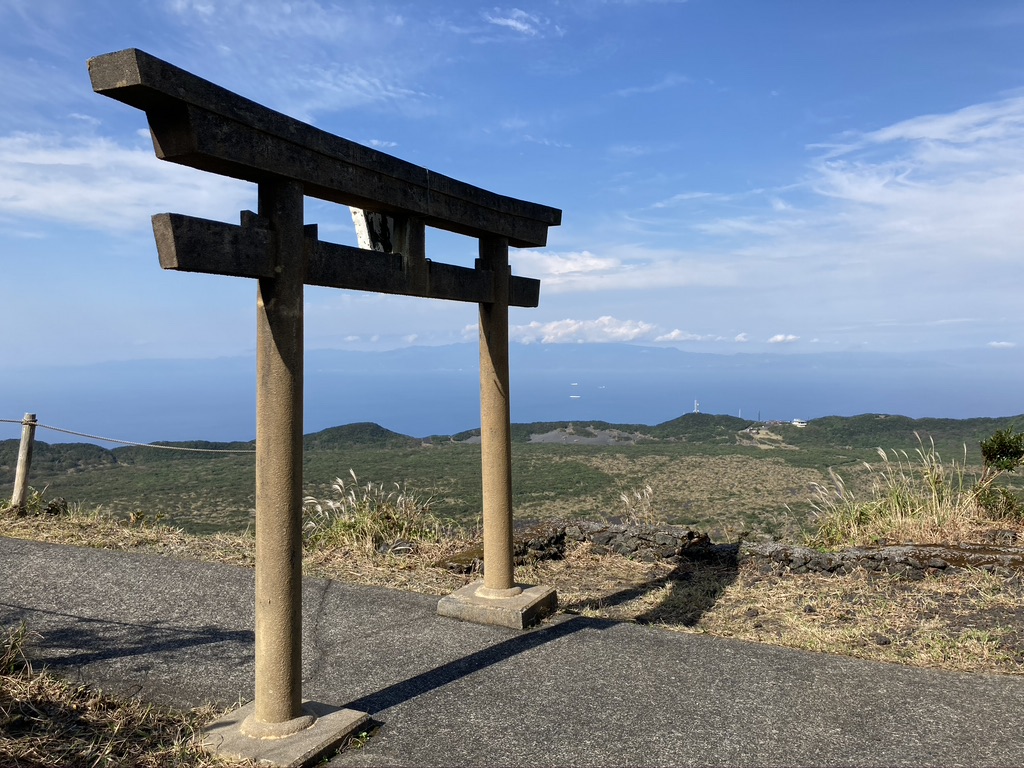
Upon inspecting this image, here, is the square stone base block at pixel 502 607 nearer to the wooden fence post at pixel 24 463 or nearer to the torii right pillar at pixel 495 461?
the torii right pillar at pixel 495 461

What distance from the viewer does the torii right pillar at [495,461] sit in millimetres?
5383

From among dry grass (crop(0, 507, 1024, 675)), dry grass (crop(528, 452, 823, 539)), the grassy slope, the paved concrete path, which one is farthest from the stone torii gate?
dry grass (crop(528, 452, 823, 539))

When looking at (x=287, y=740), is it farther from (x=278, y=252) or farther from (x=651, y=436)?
(x=651, y=436)

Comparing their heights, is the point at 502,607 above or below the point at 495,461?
below

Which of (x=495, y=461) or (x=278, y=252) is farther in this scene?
(x=495, y=461)

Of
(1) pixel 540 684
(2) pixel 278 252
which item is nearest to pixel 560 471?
(1) pixel 540 684

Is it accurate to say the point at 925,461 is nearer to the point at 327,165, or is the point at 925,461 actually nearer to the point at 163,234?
the point at 327,165

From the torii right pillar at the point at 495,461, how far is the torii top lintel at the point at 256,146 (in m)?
0.70

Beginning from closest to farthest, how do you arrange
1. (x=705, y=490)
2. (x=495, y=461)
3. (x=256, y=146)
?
(x=256, y=146), (x=495, y=461), (x=705, y=490)

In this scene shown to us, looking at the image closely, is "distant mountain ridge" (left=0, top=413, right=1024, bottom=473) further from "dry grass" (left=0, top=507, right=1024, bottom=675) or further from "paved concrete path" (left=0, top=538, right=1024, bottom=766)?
"paved concrete path" (left=0, top=538, right=1024, bottom=766)

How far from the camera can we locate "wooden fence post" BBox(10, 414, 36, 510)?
8.42m

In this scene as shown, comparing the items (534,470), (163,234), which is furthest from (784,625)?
(534,470)

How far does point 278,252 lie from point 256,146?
45 centimetres

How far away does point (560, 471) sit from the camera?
17.5 m
